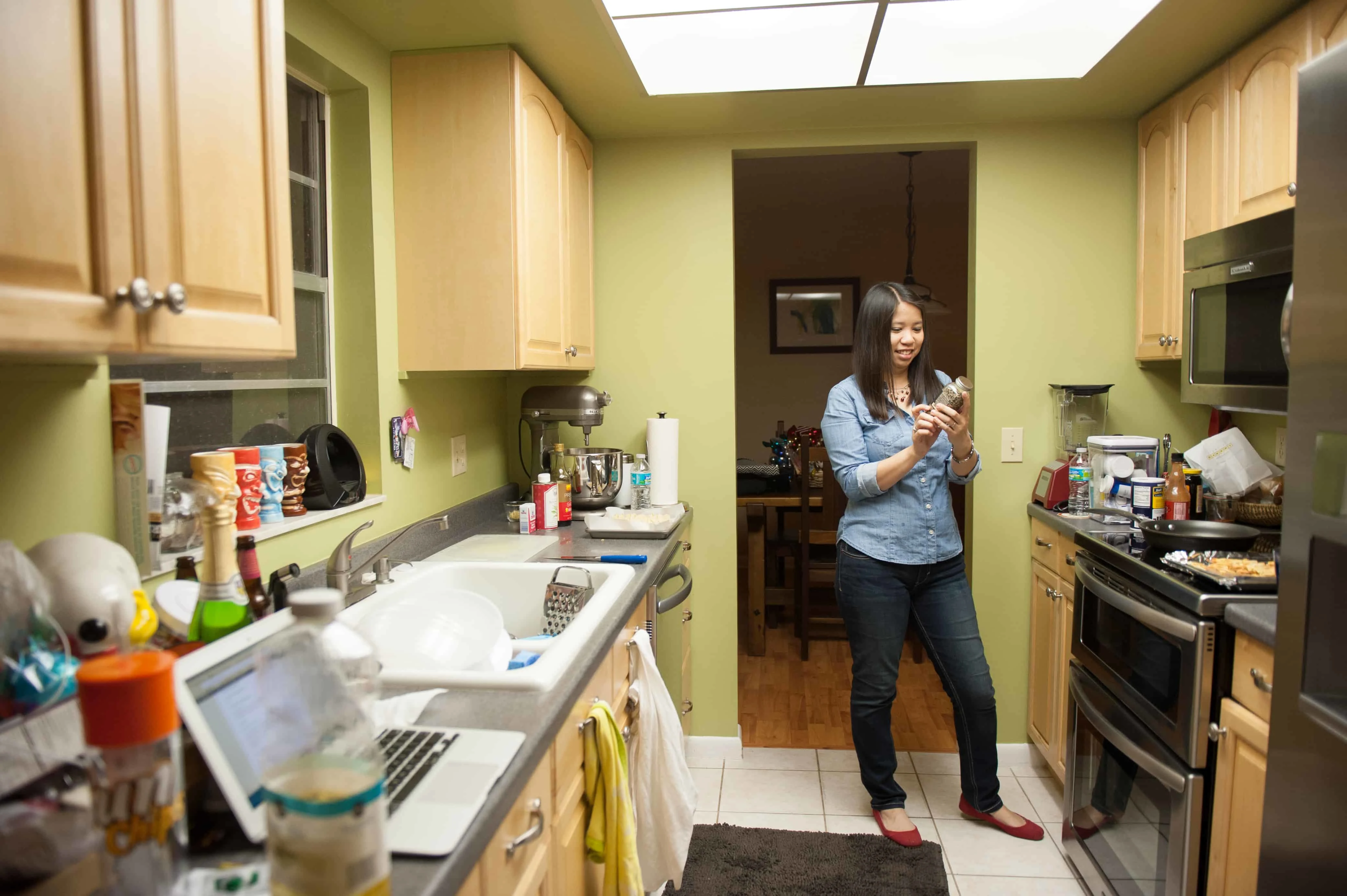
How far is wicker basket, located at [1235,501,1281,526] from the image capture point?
6.97ft

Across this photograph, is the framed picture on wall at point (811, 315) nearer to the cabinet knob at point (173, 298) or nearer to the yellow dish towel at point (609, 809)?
the yellow dish towel at point (609, 809)

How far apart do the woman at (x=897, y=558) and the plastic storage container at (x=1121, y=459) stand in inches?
19.7

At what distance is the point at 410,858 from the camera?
2.72 feet

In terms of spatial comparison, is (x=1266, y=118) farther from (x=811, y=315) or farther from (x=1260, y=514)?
(x=811, y=315)

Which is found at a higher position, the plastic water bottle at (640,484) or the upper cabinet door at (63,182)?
the upper cabinet door at (63,182)

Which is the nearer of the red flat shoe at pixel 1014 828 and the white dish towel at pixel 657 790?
the white dish towel at pixel 657 790

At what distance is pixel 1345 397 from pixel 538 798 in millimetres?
1137

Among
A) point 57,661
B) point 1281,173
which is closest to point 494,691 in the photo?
point 57,661

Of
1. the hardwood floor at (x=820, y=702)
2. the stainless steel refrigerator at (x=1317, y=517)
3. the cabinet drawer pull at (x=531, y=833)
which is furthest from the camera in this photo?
the hardwood floor at (x=820, y=702)

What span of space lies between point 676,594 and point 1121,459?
1.44 metres

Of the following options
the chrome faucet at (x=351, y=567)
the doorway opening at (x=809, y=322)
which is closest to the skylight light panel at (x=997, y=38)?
the chrome faucet at (x=351, y=567)

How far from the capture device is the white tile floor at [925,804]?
226 centimetres

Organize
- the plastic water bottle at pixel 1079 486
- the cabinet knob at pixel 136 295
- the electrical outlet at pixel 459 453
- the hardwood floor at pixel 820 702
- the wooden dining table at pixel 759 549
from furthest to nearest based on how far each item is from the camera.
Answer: the wooden dining table at pixel 759 549
the hardwood floor at pixel 820 702
the plastic water bottle at pixel 1079 486
the electrical outlet at pixel 459 453
the cabinet knob at pixel 136 295

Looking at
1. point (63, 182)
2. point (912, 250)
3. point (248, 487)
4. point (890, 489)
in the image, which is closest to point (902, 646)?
point (890, 489)
